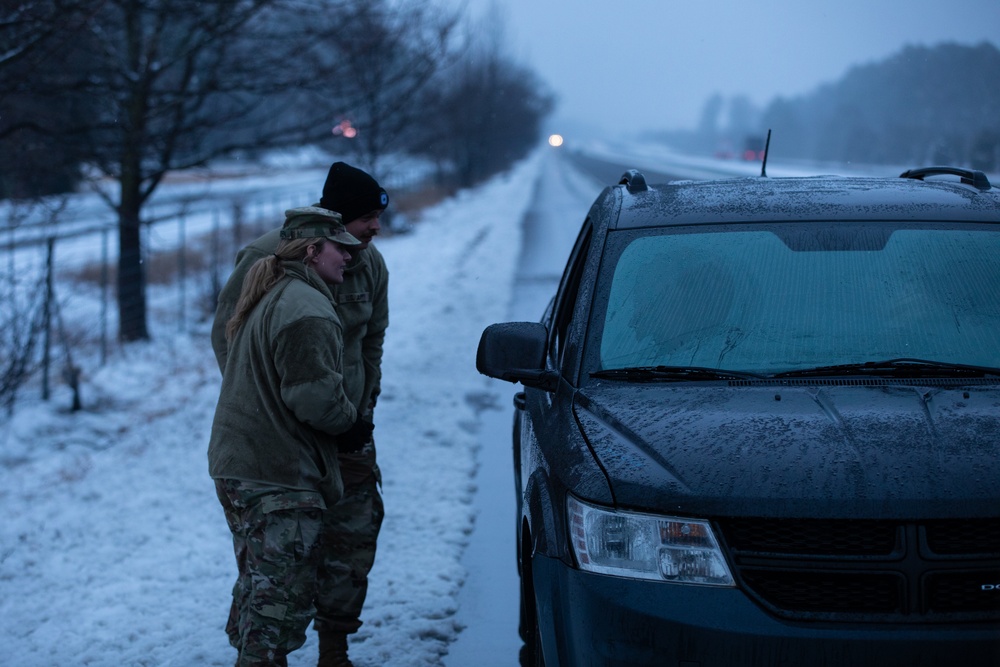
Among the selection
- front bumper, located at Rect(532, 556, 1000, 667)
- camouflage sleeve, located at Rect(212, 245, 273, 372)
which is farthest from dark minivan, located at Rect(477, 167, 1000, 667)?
camouflage sleeve, located at Rect(212, 245, 273, 372)

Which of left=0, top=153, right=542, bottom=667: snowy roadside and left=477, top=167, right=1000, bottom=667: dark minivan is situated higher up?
left=477, top=167, right=1000, bottom=667: dark minivan

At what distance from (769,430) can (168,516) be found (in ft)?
14.1

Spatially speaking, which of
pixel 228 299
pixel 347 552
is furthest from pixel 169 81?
pixel 347 552

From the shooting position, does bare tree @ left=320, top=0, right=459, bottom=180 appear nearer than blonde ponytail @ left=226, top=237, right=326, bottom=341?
No

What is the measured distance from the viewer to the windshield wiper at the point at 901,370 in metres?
3.17

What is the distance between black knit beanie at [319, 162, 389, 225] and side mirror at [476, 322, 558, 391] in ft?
2.28

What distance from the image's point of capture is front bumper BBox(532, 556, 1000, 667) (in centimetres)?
241

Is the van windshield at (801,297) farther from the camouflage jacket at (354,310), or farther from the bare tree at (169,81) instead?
the bare tree at (169,81)

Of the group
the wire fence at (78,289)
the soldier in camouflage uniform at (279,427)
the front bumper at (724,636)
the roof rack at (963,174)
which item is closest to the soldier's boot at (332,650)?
the soldier in camouflage uniform at (279,427)

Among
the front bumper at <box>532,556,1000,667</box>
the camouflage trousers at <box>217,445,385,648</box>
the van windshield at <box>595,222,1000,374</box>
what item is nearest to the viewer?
the front bumper at <box>532,556,1000,667</box>

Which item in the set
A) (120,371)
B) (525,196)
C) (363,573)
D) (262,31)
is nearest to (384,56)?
(262,31)

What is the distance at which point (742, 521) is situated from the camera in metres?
2.55

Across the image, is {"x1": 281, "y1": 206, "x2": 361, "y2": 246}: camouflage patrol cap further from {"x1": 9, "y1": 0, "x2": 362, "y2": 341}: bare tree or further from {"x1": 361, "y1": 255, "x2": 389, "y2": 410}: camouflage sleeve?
{"x1": 9, "y1": 0, "x2": 362, "y2": 341}: bare tree

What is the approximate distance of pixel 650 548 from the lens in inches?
102
